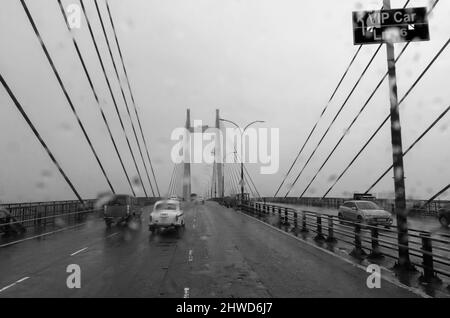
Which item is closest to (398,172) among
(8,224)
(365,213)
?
(365,213)

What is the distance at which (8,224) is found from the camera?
698 inches

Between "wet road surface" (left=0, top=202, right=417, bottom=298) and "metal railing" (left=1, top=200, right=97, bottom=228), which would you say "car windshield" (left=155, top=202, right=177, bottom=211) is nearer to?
"wet road surface" (left=0, top=202, right=417, bottom=298)

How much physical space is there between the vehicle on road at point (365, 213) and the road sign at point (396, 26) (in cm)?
1218

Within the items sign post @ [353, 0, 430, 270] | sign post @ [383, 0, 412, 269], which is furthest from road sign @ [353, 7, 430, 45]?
sign post @ [383, 0, 412, 269]

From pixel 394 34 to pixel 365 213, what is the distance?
45.8 feet

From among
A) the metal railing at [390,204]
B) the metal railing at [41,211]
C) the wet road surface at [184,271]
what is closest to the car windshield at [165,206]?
the wet road surface at [184,271]

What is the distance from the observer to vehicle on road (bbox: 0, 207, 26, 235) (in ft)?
59.1

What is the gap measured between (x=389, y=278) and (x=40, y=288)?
761 cm

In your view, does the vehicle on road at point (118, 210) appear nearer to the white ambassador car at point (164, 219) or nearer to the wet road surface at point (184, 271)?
the white ambassador car at point (164, 219)

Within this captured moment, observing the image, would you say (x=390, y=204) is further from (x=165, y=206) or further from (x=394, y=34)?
(x=394, y=34)

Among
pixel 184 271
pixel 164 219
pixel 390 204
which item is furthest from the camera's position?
pixel 390 204
